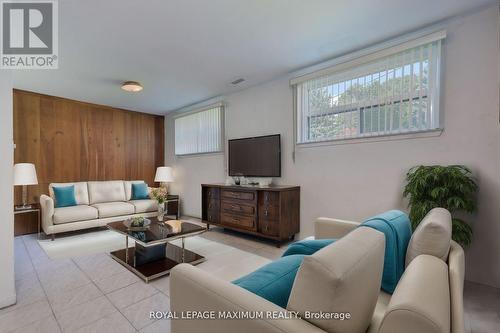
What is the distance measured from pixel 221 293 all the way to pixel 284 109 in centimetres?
334

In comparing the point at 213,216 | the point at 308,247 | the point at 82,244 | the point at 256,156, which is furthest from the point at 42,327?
the point at 256,156

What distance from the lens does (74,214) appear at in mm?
4117

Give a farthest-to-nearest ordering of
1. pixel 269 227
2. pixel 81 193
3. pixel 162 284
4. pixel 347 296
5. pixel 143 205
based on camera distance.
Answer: pixel 143 205
pixel 81 193
pixel 269 227
pixel 162 284
pixel 347 296

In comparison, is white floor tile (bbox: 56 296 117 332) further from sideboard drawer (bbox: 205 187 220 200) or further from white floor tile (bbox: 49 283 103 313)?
sideboard drawer (bbox: 205 187 220 200)

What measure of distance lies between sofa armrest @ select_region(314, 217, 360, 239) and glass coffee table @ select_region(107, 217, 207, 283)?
1.40 meters

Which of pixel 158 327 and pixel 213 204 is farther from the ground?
pixel 213 204

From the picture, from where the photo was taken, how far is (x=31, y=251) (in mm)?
3420

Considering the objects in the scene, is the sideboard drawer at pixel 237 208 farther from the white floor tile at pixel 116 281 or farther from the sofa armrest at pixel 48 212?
the sofa armrest at pixel 48 212

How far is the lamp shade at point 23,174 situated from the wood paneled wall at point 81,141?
0.71m

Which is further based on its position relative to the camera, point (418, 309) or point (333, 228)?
point (333, 228)

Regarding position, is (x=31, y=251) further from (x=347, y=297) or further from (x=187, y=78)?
(x=347, y=297)

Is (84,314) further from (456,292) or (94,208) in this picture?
(94,208)

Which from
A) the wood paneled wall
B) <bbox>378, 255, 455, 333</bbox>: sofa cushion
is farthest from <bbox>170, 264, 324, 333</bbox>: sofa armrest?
the wood paneled wall

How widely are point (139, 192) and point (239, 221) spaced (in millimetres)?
2673
